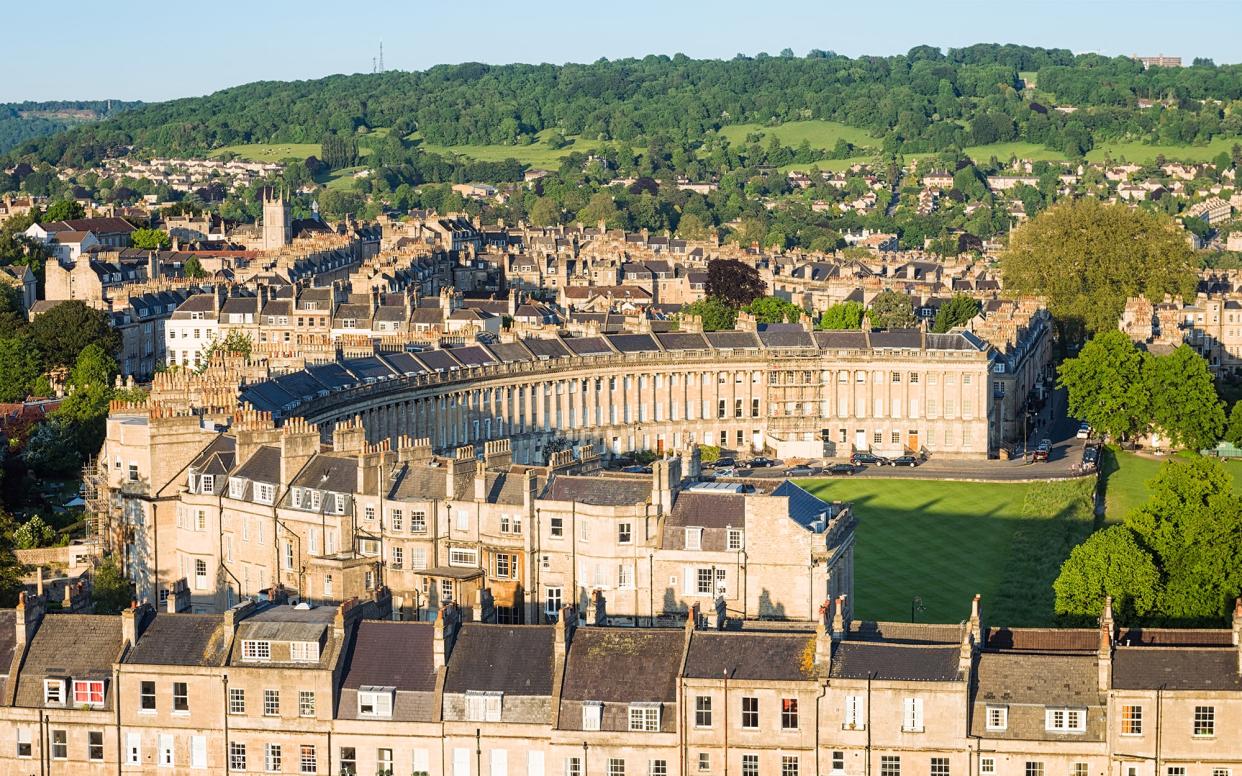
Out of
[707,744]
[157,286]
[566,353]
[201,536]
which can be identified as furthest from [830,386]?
[707,744]

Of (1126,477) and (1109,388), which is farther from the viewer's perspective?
(1109,388)

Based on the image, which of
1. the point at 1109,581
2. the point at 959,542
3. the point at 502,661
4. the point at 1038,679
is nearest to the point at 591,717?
Answer: the point at 502,661

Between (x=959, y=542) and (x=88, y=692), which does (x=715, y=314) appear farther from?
(x=88, y=692)

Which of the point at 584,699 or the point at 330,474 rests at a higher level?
the point at 330,474

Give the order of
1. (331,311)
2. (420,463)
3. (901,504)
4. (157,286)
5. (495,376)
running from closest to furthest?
(420,463)
(901,504)
(495,376)
(331,311)
(157,286)

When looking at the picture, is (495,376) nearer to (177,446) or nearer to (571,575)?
(177,446)

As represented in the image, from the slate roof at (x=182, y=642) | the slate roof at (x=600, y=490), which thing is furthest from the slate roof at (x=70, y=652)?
the slate roof at (x=600, y=490)
